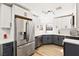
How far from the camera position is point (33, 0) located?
5.96ft

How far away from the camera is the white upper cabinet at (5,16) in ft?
6.46

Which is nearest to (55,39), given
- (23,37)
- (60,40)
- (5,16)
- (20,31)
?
(60,40)

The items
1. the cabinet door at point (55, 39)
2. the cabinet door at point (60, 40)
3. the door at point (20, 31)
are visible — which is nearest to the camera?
the door at point (20, 31)

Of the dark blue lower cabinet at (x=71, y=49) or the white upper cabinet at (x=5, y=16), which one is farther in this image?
the white upper cabinet at (x=5, y=16)

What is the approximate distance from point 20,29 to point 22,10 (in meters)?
0.50

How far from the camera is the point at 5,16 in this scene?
207 centimetres

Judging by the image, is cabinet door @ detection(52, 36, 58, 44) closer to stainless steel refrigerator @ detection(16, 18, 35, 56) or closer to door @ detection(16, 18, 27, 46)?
stainless steel refrigerator @ detection(16, 18, 35, 56)

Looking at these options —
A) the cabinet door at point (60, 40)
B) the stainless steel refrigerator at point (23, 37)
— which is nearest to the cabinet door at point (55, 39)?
the cabinet door at point (60, 40)

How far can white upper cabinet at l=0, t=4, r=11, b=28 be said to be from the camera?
1.97 m

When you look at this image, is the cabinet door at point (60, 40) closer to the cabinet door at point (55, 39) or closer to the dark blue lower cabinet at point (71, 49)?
the cabinet door at point (55, 39)

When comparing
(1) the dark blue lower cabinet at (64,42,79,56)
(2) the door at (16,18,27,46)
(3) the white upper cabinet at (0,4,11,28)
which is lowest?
(1) the dark blue lower cabinet at (64,42,79,56)

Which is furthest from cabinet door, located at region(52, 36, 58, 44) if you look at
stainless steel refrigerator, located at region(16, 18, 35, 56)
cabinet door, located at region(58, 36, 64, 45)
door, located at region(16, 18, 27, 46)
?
door, located at region(16, 18, 27, 46)

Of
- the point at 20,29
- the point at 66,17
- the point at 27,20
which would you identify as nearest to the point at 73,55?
the point at 66,17

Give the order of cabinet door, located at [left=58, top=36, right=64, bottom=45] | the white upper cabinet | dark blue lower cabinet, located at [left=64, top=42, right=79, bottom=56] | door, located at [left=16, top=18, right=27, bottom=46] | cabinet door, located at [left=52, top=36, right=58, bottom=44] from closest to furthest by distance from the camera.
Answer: dark blue lower cabinet, located at [left=64, top=42, right=79, bottom=56]
the white upper cabinet
door, located at [left=16, top=18, right=27, bottom=46]
cabinet door, located at [left=58, top=36, right=64, bottom=45]
cabinet door, located at [left=52, top=36, right=58, bottom=44]
